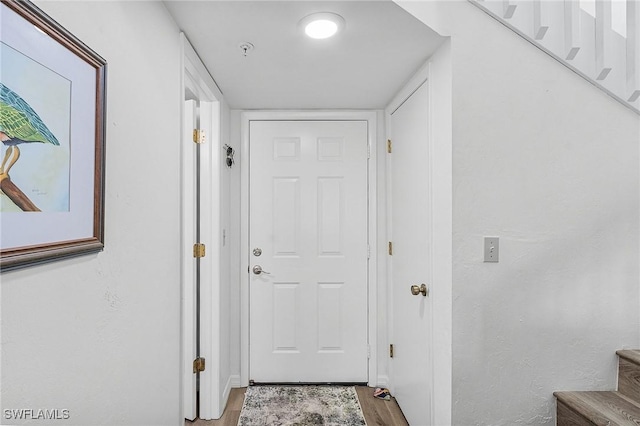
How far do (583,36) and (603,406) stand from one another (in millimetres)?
1468

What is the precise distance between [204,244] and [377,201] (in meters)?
1.29

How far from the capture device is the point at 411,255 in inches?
84.7

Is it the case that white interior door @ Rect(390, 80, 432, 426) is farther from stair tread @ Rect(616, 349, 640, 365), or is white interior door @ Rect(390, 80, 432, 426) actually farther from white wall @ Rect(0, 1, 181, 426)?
white wall @ Rect(0, 1, 181, 426)

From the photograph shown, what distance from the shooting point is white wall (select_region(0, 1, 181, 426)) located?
2.47 feet

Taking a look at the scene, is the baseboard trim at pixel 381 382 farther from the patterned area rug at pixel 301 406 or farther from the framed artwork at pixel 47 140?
the framed artwork at pixel 47 140

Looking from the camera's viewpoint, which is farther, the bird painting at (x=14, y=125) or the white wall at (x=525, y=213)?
the white wall at (x=525, y=213)

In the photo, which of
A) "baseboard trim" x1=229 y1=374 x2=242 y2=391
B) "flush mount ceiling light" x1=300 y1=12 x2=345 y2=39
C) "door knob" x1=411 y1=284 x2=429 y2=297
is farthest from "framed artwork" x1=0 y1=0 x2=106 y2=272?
"baseboard trim" x1=229 y1=374 x2=242 y2=391

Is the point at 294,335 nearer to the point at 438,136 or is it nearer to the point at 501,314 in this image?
the point at 501,314

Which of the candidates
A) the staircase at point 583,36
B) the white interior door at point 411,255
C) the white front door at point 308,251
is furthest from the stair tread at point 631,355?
the white front door at point 308,251

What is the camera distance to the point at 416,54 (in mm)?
1793

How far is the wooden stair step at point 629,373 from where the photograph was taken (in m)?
1.43

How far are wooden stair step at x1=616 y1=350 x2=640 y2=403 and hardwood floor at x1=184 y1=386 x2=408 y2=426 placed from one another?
A: 1.22 meters

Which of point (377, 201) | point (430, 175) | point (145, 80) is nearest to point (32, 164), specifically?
point (145, 80)

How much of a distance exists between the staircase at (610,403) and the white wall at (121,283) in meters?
1.56
